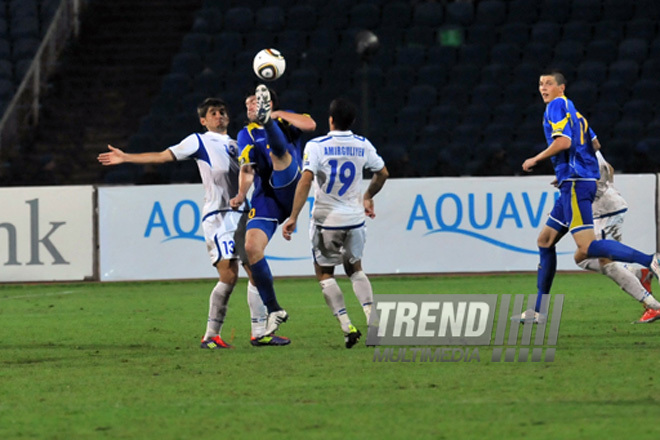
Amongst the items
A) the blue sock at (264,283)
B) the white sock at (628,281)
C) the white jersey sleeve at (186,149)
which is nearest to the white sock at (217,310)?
the blue sock at (264,283)

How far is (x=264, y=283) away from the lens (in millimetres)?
8375

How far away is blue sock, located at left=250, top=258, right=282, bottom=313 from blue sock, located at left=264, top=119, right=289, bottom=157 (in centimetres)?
85

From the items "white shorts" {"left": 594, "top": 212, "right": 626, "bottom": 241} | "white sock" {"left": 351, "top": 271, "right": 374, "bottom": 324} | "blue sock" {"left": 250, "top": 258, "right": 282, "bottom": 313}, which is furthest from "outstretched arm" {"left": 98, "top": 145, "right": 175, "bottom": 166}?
"white shorts" {"left": 594, "top": 212, "right": 626, "bottom": 241}

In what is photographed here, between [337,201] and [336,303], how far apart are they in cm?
76

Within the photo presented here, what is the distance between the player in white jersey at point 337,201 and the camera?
26.5ft

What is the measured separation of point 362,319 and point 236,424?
5049 millimetres

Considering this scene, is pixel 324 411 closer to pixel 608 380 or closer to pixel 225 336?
pixel 608 380

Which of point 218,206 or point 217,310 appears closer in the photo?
point 217,310

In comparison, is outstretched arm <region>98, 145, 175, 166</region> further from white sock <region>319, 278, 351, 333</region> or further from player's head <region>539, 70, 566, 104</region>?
player's head <region>539, 70, 566, 104</region>

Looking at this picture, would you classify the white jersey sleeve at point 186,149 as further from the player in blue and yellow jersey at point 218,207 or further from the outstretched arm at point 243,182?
the outstretched arm at point 243,182

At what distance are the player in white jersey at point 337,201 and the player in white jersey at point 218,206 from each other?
2.62 feet

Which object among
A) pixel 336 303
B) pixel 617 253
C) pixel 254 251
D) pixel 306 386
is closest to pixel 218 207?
pixel 254 251

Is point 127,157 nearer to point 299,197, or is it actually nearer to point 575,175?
A: point 299,197

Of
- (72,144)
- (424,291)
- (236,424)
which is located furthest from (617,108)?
(236,424)
